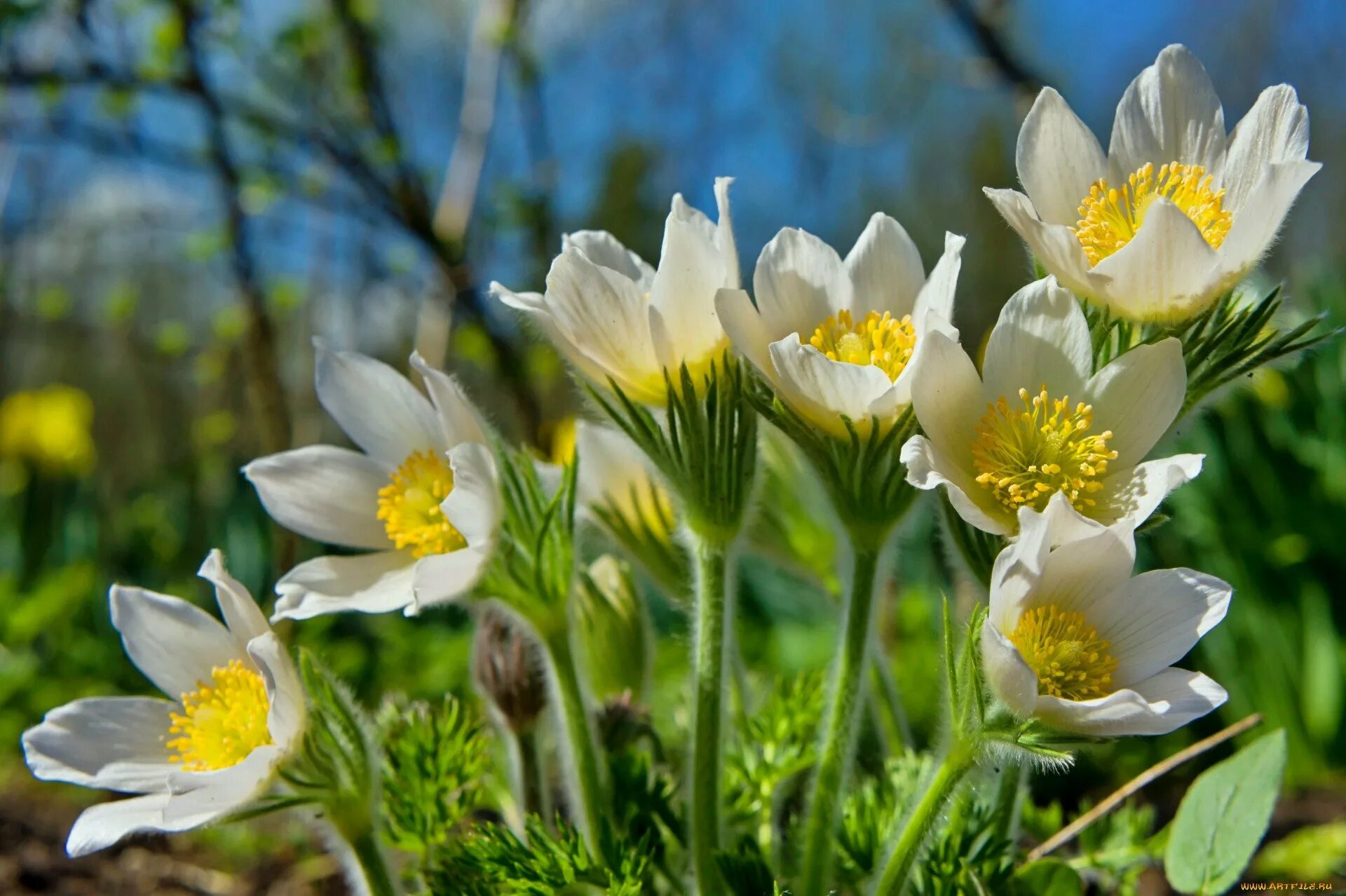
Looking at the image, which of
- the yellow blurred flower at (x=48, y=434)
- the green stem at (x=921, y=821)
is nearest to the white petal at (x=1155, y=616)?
the green stem at (x=921, y=821)

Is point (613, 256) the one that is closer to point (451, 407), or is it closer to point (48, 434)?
point (451, 407)

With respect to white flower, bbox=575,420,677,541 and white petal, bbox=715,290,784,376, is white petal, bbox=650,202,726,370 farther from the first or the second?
white flower, bbox=575,420,677,541

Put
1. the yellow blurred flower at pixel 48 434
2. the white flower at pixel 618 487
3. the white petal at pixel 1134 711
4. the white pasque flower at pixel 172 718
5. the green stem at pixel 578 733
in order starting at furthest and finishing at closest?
the yellow blurred flower at pixel 48 434
the white flower at pixel 618 487
the green stem at pixel 578 733
the white pasque flower at pixel 172 718
the white petal at pixel 1134 711

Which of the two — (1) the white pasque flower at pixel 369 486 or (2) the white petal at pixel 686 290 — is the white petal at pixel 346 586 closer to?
(1) the white pasque flower at pixel 369 486

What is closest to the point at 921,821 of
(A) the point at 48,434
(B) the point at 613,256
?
(B) the point at 613,256

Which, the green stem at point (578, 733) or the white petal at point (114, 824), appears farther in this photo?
the green stem at point (578, 733)

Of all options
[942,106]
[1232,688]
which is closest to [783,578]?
[1232,688]
